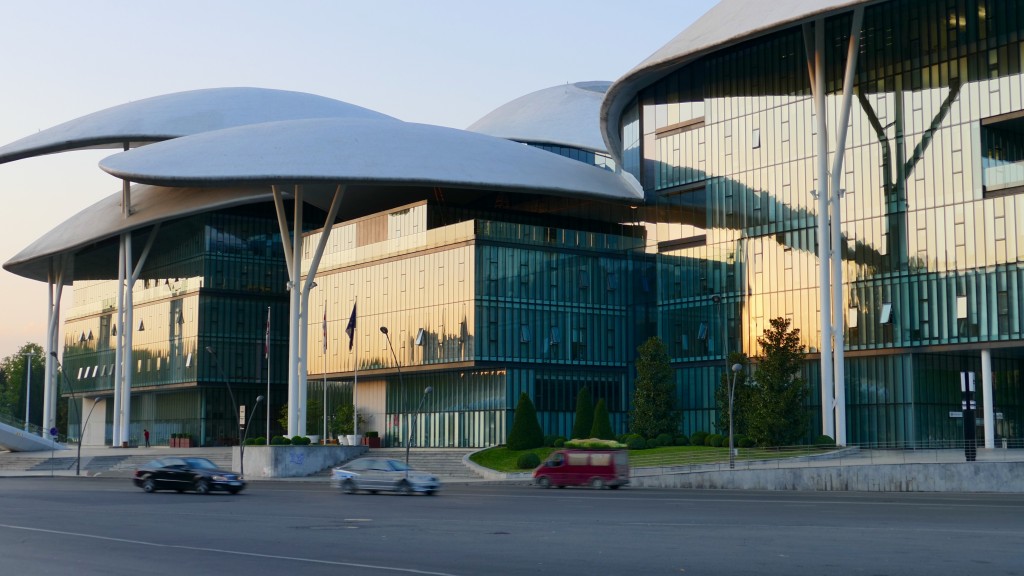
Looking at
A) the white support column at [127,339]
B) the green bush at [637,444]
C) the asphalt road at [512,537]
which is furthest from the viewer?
the white support column at [127,339]

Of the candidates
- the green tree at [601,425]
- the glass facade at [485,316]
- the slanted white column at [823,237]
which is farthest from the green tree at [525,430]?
the slanted white column at [823,237]

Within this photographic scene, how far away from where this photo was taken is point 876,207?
6175 centimetres

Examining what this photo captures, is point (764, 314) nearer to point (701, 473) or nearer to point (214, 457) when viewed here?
point (701, 473)

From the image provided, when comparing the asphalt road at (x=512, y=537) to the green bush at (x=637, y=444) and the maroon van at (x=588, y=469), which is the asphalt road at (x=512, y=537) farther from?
the green bush at (x=637, y=444)

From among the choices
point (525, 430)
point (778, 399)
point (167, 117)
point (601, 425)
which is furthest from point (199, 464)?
point (167, 117)

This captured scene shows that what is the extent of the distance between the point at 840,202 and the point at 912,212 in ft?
12.8

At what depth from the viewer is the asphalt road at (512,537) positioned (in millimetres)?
16328

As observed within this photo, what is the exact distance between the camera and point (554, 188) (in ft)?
240

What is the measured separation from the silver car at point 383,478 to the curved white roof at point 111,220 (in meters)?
40.4

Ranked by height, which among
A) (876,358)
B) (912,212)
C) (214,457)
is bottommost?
(214,457)

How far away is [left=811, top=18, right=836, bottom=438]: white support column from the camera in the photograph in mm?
59219

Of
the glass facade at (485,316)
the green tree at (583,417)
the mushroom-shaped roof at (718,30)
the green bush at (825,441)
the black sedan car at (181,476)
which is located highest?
the mushroom-shaped roof at (718,30)

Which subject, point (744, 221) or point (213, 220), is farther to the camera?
point (213, 220)

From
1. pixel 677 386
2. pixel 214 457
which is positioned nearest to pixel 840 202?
pixel 677 386
